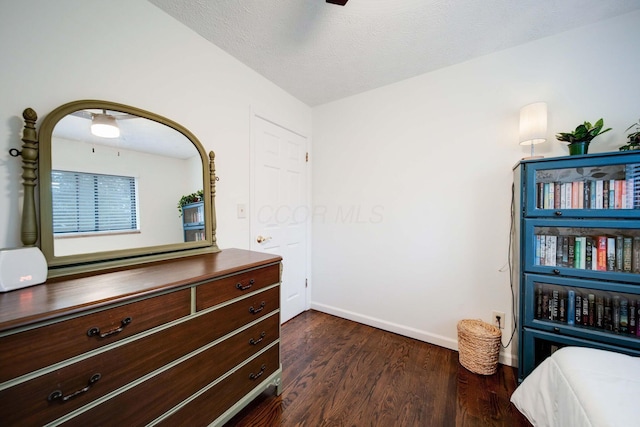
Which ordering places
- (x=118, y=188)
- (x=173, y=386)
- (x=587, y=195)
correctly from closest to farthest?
(x=173, y=386)
(x=118, y=188)
(x=587, y=195)

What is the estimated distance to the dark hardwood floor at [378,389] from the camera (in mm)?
1346

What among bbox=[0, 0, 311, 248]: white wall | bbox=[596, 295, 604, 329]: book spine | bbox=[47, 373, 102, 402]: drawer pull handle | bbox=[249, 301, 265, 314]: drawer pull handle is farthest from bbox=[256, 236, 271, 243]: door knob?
bbox=[596, 295, 604, 329]: book spine

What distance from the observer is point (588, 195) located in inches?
55.2

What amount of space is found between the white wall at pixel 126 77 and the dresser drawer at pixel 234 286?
645 millimetres

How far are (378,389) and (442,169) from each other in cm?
181

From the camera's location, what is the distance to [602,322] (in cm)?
138

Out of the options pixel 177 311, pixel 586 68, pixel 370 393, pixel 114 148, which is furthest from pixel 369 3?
pixel 370 393

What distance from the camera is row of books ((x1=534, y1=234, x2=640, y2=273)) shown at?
4.33 feet

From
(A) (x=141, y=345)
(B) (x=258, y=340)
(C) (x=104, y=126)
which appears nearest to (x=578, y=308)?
(B) (x=258, y=340)

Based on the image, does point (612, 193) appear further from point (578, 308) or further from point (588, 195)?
point (578, 308)

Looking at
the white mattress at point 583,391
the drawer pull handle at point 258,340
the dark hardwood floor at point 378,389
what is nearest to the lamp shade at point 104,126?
the drawer pull handle at point 258,340

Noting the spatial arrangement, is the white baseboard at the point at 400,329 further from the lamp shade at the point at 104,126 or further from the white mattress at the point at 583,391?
the lamp shade at the point at 104,126

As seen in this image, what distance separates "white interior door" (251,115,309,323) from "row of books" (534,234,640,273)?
2.04m

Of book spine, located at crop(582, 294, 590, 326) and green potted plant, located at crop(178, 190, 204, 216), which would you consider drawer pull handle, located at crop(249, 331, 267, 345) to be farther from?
book spine, located at crop(582, 294, 590, 326)
